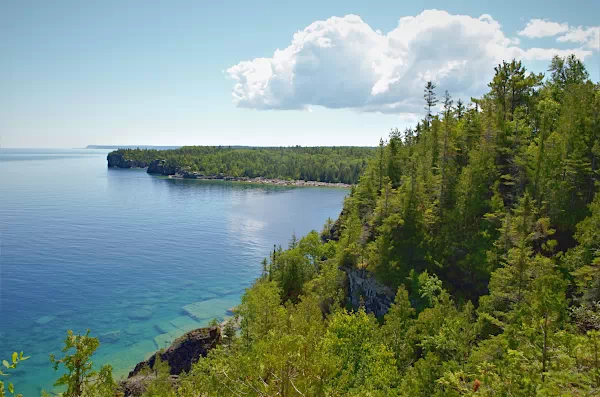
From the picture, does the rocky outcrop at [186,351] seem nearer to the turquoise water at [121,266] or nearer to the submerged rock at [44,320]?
the turquoise water at [121,266]

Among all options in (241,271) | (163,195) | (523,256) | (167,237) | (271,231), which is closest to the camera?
(523,256)

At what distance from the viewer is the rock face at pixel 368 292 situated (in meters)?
49.2

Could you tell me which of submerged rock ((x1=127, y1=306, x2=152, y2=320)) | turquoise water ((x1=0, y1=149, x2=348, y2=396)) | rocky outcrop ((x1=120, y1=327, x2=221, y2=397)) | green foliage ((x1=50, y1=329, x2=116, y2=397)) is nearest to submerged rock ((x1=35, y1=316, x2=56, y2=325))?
turquoise water ((x1=0, y1=149, x2=348, y2=396))

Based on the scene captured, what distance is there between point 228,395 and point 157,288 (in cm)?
5635

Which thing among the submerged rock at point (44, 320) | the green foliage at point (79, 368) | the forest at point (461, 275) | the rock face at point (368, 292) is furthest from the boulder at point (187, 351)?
the green foliage at point (79, 368)

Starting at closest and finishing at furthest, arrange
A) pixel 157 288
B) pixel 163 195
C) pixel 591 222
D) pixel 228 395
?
pixel 228 395 < pixel 591 222 < pixel 157 288 < pixel 163 195

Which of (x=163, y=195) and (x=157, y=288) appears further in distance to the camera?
(x=163, y=195)

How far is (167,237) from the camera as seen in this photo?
340 ft

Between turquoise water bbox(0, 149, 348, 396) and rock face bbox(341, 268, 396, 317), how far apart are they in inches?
832

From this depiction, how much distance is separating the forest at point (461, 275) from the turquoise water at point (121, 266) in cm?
1518

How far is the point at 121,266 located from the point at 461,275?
63317mm

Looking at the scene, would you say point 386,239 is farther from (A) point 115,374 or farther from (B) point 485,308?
(A) point 115,374

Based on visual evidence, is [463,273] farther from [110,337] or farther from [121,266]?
[121,266]

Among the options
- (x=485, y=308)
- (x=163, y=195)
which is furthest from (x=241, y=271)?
(x=163, y=195)
